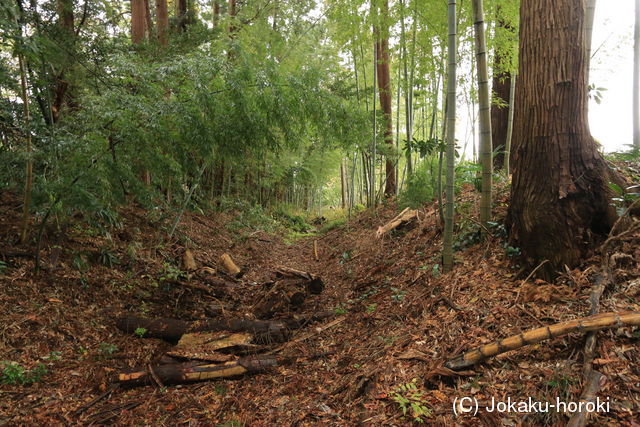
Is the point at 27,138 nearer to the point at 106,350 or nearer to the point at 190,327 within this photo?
the point at 106,350

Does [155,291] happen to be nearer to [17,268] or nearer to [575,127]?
[17,268]

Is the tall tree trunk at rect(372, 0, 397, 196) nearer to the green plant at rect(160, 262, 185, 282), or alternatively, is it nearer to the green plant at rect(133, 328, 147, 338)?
the green plant at rect(160, 262, 185, 282)

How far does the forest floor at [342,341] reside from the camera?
6.17 feet

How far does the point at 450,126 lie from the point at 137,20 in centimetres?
662

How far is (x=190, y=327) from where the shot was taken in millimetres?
3584

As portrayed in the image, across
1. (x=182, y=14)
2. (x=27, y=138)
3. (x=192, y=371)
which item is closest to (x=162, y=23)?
(x=182, y=14)

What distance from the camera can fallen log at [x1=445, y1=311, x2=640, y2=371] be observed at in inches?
69.8

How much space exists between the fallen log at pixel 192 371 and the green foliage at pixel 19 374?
0.60m

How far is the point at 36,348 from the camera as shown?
2939 mm

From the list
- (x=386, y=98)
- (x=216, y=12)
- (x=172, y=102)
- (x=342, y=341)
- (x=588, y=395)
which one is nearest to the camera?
(x=588, y=395)

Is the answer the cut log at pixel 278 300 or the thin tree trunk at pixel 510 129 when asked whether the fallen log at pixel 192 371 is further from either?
the thin tree trunk at pixel 510 129

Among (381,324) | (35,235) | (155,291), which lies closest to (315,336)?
(381,324)

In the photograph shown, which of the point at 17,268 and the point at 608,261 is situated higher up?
the point at 608,261

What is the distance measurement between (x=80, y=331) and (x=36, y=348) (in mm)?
418
